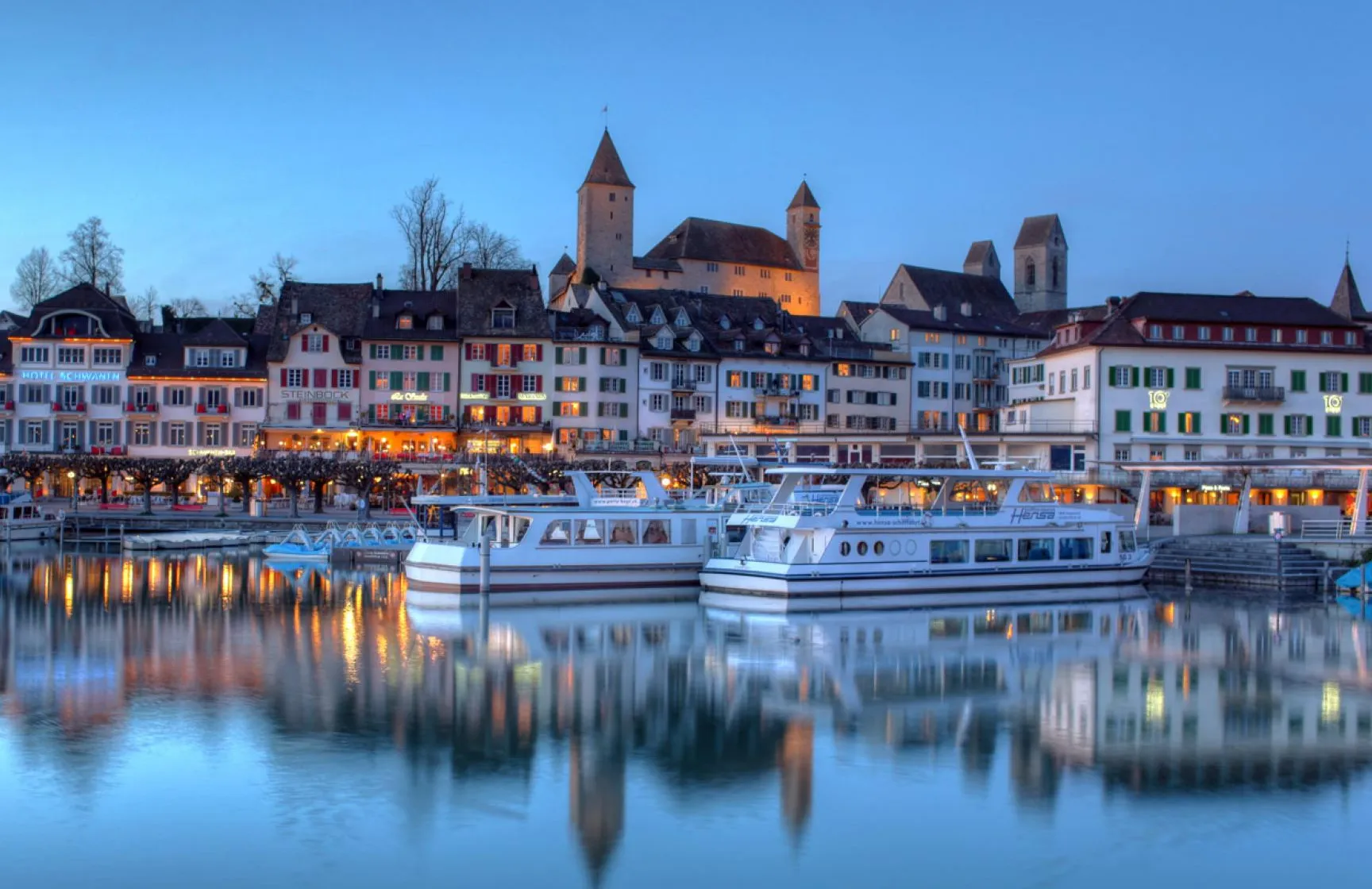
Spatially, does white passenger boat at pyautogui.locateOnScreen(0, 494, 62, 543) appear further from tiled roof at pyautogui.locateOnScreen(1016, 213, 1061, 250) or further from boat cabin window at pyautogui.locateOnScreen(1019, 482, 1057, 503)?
tiled roof at pyautogui.locateOnScreen(1016, 213, 1061, 250)

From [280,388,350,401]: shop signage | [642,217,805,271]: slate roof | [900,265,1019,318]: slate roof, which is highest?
[642,217,805,271]: slate roof

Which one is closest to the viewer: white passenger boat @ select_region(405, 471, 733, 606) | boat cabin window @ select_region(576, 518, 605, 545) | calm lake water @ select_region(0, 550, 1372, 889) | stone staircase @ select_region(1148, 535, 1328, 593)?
calm lake water @ select_region(0, 550, 1372, 889)

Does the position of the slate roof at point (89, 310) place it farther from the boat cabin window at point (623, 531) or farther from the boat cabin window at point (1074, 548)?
the boat cabin window at point (1074, 548)

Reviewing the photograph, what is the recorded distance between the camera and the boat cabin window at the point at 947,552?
4316 cm

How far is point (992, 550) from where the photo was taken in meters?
44.3

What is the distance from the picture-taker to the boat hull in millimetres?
40844

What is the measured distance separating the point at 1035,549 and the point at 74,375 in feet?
184

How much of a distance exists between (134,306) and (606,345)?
45513 mm

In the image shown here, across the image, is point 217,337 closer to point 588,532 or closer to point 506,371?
point 506,371

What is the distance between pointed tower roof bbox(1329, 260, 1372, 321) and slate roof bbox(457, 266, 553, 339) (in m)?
50.7

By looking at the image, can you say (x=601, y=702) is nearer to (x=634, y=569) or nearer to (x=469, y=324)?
(x=634, y=569)

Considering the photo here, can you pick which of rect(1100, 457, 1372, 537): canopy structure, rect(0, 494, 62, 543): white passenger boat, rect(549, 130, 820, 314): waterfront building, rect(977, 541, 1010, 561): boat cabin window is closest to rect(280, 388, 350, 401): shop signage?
rect(0, 494, 62, 543): white passenger boat

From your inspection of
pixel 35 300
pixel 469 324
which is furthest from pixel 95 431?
pixel 35 300

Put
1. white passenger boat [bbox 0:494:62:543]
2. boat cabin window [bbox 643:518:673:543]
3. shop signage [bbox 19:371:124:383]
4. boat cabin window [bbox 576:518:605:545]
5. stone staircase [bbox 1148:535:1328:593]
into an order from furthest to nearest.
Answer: shop signage [bbox 19:371:124:383]
white passenger boat [bbox 0:494:62:543]
stone staircase [bbox 1148:535:1328:593]
boat cabin window [bbox 643:518:673:543]
boat cabin window [bbox 576:518:605:545]
